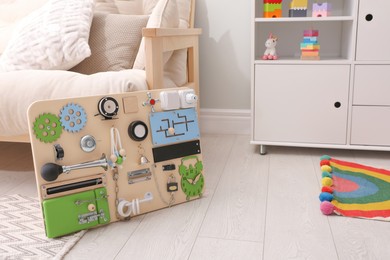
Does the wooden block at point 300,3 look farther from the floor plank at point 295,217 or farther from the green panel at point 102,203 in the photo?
the green panel at point 102,203

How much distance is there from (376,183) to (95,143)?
0.96m

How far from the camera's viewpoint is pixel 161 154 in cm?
125

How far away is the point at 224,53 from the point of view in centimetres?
210

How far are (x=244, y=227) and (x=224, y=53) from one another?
1.16 meters

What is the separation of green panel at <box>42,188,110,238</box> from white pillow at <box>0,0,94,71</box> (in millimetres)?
627

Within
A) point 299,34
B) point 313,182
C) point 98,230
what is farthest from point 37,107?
point 299,34

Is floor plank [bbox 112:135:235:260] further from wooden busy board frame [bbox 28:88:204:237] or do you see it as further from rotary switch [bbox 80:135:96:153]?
rotary switch [bbox 80:135:96:153]

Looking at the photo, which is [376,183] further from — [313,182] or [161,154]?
[161,154]

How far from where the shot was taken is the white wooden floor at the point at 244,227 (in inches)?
40.3

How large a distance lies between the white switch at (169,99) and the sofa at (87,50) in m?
0.11

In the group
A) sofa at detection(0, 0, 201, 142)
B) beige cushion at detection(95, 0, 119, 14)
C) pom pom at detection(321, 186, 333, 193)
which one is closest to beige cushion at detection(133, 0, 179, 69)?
sofa at detection(0, 0, 201, 142)

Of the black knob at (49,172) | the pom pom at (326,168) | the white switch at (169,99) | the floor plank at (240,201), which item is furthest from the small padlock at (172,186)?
the pom pom at (326,168)

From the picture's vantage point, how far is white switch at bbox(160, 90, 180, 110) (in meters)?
1.24

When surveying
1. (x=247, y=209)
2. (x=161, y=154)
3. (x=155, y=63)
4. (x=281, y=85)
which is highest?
(x=155, y=63)
